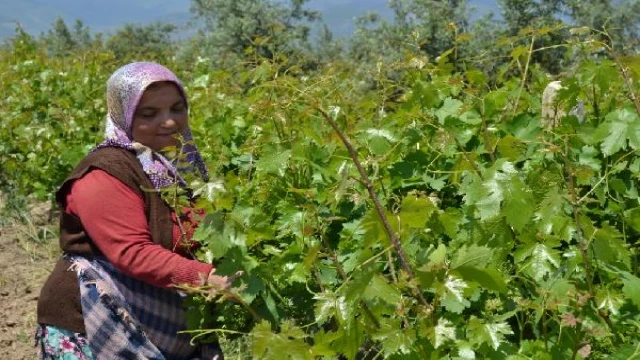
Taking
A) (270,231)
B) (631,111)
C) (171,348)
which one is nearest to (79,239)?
(171,348)

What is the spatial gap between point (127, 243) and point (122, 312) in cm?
32

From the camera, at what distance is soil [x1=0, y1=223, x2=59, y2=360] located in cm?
435

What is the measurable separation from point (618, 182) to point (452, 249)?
56 cm

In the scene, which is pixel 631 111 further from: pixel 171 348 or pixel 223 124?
pixel 223 124

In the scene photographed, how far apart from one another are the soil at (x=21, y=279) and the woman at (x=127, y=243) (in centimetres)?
187

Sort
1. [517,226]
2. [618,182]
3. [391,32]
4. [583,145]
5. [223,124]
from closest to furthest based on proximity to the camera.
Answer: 1. [517,226]
2. [618,182]
3. [583,145]
4. [223,124]
5. [391,32]

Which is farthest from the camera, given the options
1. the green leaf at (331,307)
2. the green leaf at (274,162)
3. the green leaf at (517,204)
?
the green leaf at (274,162)

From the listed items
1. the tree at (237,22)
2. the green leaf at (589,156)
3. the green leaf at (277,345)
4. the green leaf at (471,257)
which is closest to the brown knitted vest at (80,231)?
the green leaf at (277,345)

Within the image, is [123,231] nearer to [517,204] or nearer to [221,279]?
Answer: [221,279]

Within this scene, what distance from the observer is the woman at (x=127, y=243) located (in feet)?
7.55

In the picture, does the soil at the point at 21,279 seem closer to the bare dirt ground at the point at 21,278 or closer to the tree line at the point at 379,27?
the bare dirt ground at the point at 21,278

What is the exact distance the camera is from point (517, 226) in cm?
176

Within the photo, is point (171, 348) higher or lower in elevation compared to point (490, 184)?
lower

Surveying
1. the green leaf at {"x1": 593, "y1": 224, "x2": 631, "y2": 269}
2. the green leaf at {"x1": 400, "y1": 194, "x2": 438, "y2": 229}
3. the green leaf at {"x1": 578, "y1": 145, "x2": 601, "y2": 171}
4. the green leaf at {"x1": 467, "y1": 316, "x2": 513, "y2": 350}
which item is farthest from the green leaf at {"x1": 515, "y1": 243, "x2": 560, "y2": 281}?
the green leaf at {"x1": 578, "y1": 145, "x2": 601, "y2": 171}
